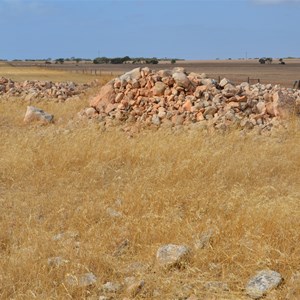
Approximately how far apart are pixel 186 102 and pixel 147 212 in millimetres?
6677

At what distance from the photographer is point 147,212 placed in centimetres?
507

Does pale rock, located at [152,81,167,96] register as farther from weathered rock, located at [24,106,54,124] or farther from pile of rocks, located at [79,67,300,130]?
weathered rock, located at [24,106,54,124]

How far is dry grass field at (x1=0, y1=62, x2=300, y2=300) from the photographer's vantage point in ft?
11.8

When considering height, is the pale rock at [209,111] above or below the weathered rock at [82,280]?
above

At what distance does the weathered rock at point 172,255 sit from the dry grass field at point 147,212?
0.07m

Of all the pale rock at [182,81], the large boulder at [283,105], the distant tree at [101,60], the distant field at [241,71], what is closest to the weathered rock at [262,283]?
the large boulder at [283,105]

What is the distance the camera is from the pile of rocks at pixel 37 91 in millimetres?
17719

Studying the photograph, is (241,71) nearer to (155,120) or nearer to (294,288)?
(155,120)

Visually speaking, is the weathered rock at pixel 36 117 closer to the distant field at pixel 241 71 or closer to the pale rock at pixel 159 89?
the pale rock at pixel 159 89

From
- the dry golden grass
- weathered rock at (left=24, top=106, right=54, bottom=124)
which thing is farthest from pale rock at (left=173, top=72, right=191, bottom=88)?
the dry golden grass

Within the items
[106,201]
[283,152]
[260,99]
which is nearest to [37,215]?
[106,201]

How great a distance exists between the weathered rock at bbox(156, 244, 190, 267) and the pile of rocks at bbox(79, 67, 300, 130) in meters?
6.34

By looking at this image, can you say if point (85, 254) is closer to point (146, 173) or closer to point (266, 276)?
point (266, 276)

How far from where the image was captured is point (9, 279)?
3.50 m
